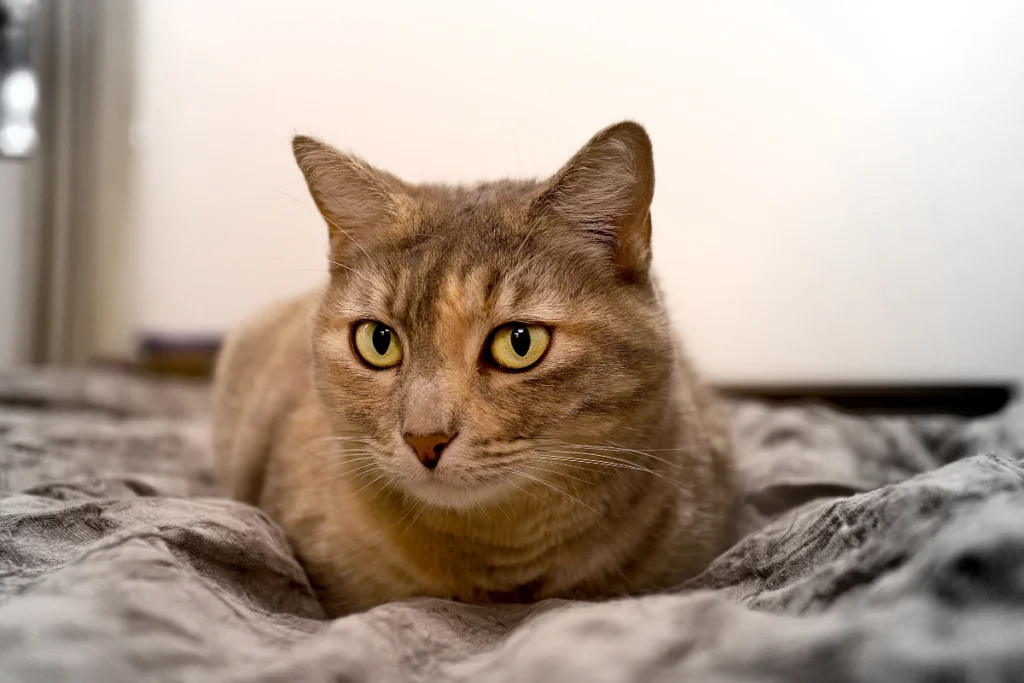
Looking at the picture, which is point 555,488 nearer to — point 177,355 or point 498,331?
point 498,331

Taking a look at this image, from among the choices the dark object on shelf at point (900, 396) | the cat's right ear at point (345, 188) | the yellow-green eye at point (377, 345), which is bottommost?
the dark object on shelf at point (900, 396)

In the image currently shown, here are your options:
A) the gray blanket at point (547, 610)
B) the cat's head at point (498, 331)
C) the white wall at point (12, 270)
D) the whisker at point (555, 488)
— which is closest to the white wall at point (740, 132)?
the cat's head at point (498, 331)

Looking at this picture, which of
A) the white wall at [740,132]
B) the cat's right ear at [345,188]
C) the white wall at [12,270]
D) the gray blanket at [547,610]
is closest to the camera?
the gray blanket at [547,610]

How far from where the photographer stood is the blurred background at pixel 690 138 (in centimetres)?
129

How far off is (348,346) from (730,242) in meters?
1.16

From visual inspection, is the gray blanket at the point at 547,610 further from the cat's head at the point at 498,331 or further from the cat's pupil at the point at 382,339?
the cat's pupil at the point at 382,339

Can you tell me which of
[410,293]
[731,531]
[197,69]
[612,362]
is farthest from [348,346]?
[197,69]

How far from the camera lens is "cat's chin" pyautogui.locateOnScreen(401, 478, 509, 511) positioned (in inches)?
33.5

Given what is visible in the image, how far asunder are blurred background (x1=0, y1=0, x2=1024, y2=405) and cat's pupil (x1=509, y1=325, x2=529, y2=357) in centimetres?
33

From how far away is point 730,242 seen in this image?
5.92ft

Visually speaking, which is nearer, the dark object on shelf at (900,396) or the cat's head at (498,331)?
the cat's head at (498,331)

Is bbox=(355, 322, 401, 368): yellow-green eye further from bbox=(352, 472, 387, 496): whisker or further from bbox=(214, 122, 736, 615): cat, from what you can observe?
bbox=(352, 472, 387, 496): whisker

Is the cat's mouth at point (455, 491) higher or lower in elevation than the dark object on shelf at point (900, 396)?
→ higher

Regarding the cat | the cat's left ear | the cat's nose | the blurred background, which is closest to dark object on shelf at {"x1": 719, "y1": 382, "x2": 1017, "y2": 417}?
the blurred background
